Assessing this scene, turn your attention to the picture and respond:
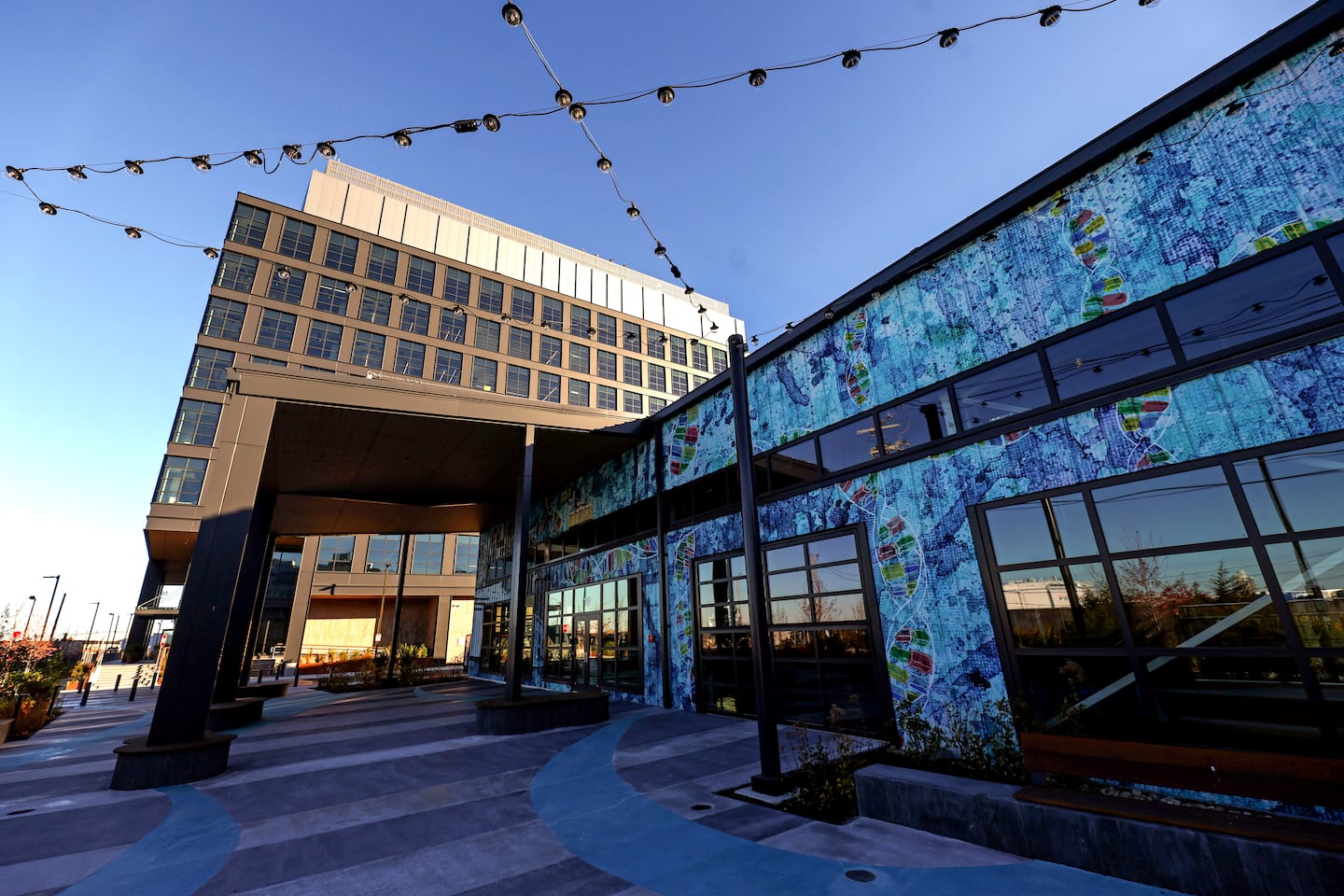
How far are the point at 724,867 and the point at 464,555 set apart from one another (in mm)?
49542

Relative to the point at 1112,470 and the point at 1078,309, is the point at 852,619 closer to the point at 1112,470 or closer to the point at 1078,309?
the point at 1112,470

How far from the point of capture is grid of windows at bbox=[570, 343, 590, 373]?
50.3m

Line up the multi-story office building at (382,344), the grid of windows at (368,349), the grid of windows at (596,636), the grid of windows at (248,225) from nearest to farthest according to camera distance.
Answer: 1. the grid of windows at (596,636)
2. the multi-story office building at (382,344)
3. the grid of windows at (248,225)
4. the grid of windows at (368,349)

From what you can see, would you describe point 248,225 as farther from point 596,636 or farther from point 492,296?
point 596,636

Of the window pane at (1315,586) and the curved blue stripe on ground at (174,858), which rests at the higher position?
the window pane at (1315,586)

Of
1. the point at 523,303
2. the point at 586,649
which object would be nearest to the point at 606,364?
the point at 523,303

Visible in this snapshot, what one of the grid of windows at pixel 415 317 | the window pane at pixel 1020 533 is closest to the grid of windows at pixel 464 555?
the grid of windows at pixel 415 317

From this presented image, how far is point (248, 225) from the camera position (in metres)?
40.6

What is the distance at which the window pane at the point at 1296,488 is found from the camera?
538cm

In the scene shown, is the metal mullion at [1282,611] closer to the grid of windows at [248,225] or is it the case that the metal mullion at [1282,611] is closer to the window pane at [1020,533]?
the window pane at [1020,533]

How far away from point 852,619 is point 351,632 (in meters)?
48.3

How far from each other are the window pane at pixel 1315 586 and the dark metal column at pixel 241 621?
769 inches

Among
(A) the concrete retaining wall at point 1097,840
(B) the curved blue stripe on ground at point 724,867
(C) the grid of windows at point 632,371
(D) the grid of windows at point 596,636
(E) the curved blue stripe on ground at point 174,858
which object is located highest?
(C) the grid of windows at point 632,371

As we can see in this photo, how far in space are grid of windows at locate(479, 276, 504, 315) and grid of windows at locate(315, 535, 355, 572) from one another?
22.8 metres
